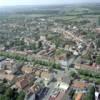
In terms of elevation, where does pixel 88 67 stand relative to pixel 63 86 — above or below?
above

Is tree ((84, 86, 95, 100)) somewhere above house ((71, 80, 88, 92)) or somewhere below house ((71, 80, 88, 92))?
above

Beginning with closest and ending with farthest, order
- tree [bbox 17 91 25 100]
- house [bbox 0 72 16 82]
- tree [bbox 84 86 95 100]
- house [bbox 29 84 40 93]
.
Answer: tree [bbox 84 86 95 100], tree [bbox 17 91 25 100], house [bbox 29 84 40 93], house [bbox 0 72 16 82]

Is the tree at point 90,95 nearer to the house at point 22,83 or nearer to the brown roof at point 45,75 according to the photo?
the brown roof at point 45,75

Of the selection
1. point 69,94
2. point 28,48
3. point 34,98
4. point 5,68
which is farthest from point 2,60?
point 69,94

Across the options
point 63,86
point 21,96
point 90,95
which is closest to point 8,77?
point 21,96

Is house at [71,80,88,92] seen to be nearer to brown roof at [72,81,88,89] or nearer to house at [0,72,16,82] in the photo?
brown roof at [72,81,88,89]

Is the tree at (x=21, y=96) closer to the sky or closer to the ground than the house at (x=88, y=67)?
closer to the sky

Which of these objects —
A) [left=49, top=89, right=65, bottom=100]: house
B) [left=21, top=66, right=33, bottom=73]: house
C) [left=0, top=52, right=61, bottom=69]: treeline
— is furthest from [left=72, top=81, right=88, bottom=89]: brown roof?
[left=21, top=66, right=33, bottom=73]: house

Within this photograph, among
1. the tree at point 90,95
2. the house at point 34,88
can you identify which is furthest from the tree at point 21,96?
the tree at point 90,95

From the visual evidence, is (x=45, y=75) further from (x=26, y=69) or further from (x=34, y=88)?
(x=34, y=88)

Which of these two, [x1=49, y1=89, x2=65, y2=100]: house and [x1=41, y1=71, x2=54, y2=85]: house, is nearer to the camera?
[x1=49, y1=89, x2=65, y2=100]: house

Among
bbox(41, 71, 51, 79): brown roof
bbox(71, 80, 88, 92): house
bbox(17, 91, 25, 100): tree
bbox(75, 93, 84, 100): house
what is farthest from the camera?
bbox(41, 71, 51, 79): brown roof

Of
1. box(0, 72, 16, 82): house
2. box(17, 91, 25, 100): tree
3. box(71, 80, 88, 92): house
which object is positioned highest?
box(17, 91, 25, 100): tree
